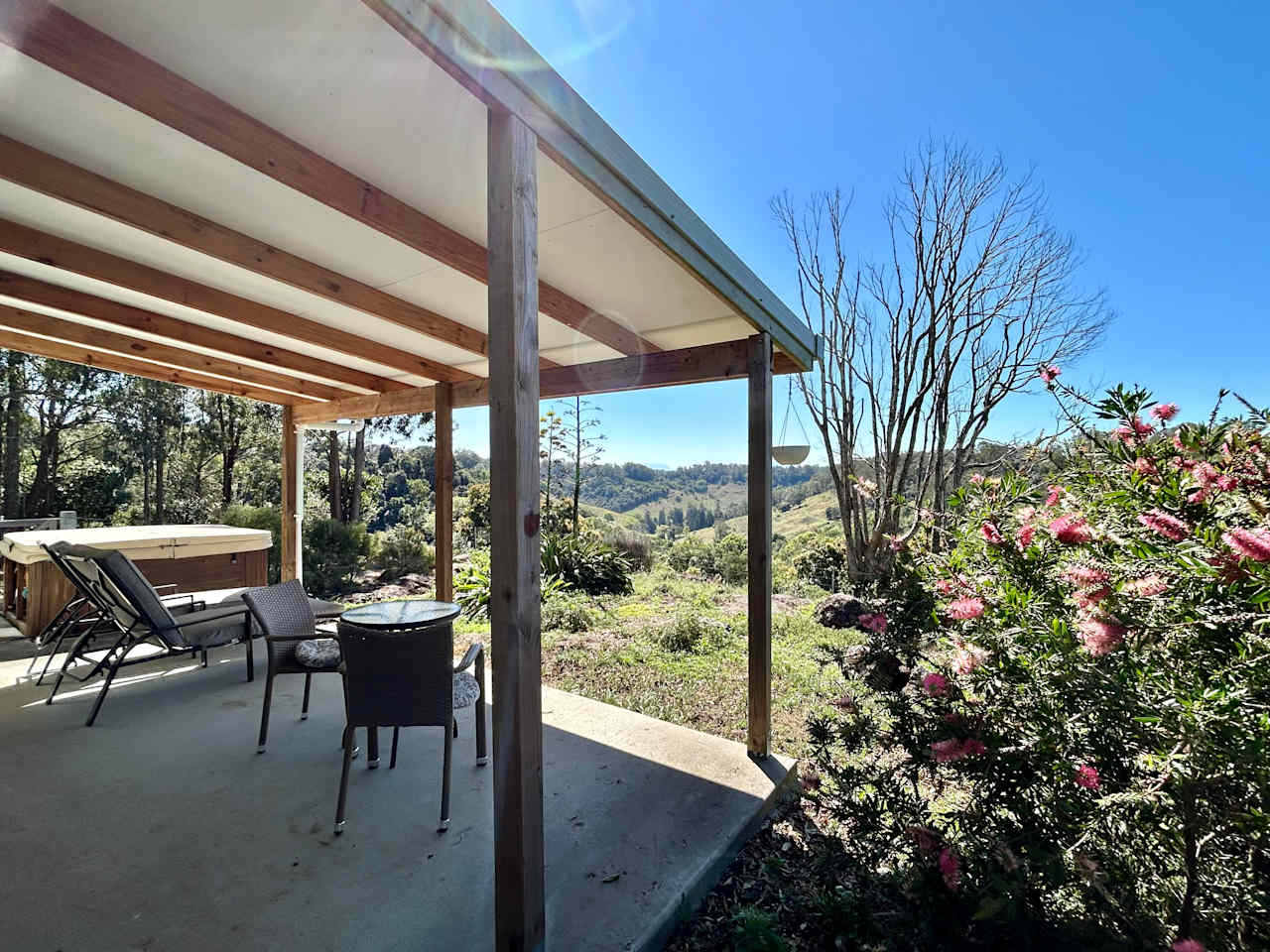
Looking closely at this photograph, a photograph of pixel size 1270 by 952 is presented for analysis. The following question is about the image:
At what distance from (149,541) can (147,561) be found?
0.22 m

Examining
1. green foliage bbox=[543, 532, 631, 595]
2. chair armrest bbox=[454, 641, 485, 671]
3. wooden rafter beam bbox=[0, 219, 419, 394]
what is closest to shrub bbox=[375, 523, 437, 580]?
green foliage bbox=[543, 532, 631, 595]

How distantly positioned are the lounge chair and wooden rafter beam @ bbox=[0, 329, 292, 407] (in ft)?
6.19

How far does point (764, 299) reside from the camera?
2861 millimetres

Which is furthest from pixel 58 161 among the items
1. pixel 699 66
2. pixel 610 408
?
pixel 610 408

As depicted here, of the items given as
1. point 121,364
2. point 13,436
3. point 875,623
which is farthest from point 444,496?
point 13,436

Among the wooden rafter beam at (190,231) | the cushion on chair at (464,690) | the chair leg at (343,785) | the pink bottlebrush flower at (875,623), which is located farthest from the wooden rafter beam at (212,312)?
the pink bottlebrush flower at (875,623)

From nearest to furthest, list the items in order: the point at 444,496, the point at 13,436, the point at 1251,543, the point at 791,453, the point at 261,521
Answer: the point at 1251,543 < the point at 791,453 < the point at 444,496 < the point at 261,521 < the point at 13,436

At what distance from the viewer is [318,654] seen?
307cm

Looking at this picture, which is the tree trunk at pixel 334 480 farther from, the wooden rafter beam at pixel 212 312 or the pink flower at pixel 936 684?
the pink flower at pixel 936 684

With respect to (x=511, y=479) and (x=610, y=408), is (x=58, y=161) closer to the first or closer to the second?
(x=511, y=479)

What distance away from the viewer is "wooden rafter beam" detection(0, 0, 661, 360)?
1444 mm

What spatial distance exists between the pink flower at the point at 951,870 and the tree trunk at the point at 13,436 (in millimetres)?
14302

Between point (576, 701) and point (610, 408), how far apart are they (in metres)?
7.27

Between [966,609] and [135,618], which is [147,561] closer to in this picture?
[135,618]
